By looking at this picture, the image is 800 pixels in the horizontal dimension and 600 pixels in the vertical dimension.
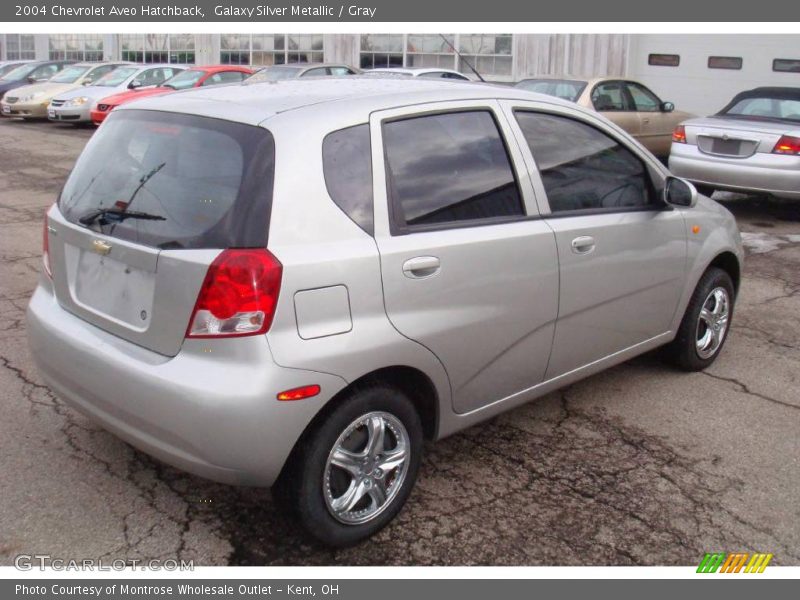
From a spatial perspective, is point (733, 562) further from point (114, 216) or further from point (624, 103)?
point (624, 103)

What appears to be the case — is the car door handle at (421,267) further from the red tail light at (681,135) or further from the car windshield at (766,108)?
the car windshield at (766,108)

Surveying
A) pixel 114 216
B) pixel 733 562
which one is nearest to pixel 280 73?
pixel 114 216

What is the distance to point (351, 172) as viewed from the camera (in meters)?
3.27

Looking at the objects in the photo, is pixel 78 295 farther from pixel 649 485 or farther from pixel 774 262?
pixel 774 262

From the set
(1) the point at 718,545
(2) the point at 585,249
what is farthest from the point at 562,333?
(1) the point at 718,545

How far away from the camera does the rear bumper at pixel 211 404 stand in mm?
2961

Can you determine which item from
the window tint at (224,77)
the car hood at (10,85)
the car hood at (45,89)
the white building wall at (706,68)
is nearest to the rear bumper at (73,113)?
the car hood at (45,89)

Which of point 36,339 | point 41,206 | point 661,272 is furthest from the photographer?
point 41,206

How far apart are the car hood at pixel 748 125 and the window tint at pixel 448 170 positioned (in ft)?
22.0

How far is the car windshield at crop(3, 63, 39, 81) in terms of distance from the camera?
24.6m

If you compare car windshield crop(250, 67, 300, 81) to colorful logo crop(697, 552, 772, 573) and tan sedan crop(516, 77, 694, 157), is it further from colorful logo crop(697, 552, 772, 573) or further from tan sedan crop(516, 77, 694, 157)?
colorful logo crop(697, 552, 772, 573)

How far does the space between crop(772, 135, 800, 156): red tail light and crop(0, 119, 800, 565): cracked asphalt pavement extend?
Result: 184 inches

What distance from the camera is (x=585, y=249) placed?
4105mm

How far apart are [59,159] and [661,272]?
12634 mm
